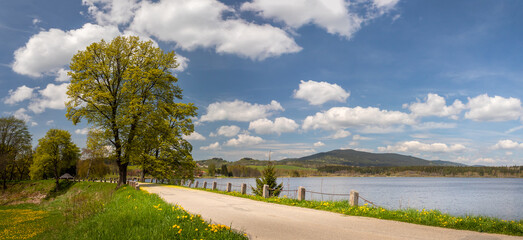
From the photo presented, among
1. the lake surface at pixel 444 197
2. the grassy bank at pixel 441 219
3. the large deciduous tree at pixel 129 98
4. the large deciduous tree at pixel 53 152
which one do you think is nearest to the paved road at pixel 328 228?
the grassy bank at pixel 441 219

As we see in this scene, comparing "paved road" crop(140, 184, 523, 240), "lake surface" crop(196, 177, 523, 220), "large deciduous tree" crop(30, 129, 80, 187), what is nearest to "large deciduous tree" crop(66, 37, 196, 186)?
"lake surface" crop(196, 177, 523, 220)

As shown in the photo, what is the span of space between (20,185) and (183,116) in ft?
146

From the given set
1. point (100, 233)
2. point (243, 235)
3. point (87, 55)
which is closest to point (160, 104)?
point (87, 55)

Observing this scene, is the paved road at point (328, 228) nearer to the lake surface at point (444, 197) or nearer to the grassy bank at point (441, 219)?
the grassy bank at point (441, 219)

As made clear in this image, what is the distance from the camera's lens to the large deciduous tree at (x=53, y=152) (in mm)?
55969

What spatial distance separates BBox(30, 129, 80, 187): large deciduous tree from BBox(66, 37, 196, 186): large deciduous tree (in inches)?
1345

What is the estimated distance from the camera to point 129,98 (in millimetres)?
29844

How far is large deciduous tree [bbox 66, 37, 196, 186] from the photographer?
28.5 m

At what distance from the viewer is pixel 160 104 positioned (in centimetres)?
3159

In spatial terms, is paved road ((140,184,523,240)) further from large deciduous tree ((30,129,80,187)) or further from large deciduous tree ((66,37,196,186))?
large deciduous tree ((30,129,80,187))

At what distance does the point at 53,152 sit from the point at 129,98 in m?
38.4

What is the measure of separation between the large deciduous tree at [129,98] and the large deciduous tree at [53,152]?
34.2m

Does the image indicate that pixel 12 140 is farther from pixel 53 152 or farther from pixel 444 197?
pixel 444 197

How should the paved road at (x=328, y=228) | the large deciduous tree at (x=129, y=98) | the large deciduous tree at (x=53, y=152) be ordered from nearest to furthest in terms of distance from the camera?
the paved road at (x=328, y=228)
the large deciduous tree at (x=129, y=98)
the large deciduous tree at (x=53, y=152)
